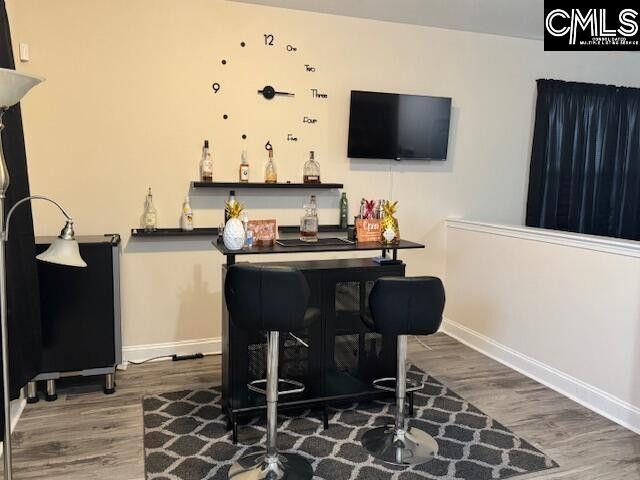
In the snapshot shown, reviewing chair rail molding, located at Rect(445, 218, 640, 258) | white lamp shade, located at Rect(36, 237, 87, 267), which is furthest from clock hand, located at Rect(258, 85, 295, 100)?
white lamp shade, located at Rect(36, 237, 87, 267)

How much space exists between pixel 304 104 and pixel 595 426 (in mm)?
2944

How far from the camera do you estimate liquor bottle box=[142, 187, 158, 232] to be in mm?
3732

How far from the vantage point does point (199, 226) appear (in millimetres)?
3914

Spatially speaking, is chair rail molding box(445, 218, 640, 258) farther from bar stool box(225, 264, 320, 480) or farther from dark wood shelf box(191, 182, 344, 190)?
bar stool box(225, 264, 320, 480)

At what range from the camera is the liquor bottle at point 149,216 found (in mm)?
3732

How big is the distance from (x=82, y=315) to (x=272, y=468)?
162 centimetres

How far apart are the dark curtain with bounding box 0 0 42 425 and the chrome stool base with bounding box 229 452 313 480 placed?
1.16 m

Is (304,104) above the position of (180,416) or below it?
above

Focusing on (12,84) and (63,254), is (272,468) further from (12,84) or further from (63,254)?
(12,84)

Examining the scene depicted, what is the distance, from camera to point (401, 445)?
2.64 meters

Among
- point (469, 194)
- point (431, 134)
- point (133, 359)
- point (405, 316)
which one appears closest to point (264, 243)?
point (405, 316)

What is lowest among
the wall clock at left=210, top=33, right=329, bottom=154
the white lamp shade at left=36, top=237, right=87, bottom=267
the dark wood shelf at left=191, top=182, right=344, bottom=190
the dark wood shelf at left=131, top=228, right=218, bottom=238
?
the dark wood shelf at left=131, top=228, right=218, bottom=238

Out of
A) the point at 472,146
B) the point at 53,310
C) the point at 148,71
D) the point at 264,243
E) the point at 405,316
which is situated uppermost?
the point at 148,71

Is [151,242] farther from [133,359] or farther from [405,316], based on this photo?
[405,316]
